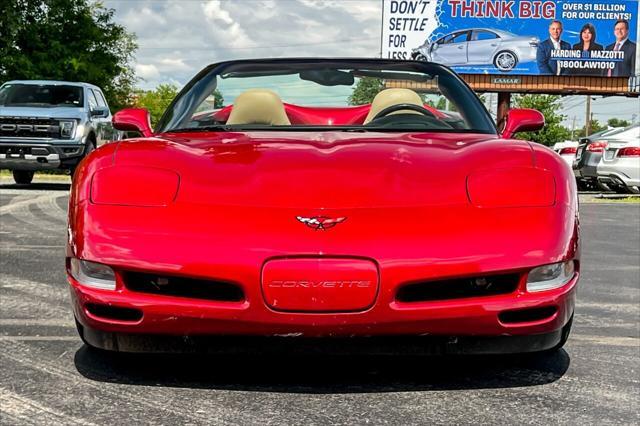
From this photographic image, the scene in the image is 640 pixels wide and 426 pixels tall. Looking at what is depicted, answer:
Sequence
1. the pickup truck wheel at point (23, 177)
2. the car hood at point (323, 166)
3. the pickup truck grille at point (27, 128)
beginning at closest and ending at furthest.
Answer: the car hood at point (323, 166) → the pickup truck grille at point (27, 128) → the pickup truck wheel at point (23, 177)

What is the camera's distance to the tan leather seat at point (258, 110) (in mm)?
4320

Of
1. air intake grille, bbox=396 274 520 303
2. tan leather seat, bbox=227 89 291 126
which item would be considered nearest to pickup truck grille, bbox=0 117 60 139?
tan leather seat, bbox=227 89 291 126

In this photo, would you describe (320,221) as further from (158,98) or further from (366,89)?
(158,98)

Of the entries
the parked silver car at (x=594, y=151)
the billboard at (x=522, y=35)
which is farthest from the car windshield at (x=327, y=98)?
the billboard at (x=522, y=35)

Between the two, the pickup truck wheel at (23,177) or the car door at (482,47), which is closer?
the pickup truck wheel at (23,177)

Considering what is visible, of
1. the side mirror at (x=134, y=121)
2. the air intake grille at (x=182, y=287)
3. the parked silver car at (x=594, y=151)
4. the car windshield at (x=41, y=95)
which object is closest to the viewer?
the air intake grille at (x=182, y=287)

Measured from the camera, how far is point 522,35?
127ft

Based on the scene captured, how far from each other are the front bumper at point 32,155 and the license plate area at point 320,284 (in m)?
13.4

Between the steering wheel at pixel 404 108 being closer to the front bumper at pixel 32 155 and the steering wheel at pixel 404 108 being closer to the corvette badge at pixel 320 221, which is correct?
the corvette badge at pixel 320 221

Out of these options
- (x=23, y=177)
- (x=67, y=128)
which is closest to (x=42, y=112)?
(x=67, y=128)

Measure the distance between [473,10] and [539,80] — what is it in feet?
14.7

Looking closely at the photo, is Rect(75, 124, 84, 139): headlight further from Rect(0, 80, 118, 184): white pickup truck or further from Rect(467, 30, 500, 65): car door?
Rect(467, 30, 500, 65): car door

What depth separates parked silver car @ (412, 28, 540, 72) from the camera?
38.9 metres

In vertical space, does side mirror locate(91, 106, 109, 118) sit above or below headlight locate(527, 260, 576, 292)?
below
